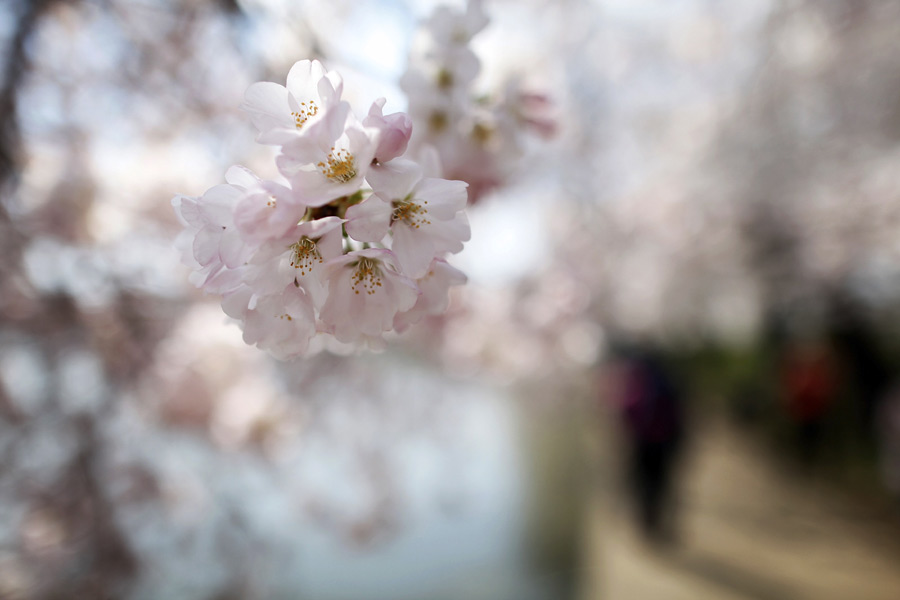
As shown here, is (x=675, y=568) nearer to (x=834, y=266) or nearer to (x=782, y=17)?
(x=834, y=266)

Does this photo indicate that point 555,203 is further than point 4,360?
Yes

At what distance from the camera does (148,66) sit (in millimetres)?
1063

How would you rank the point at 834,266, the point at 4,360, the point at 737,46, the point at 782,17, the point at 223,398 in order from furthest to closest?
the point at 834,266 → the point at 737,46 → the point at 782,17 → the point at 223,398 → the point at 4,360

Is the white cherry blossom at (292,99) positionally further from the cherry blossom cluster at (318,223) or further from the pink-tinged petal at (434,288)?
the pink-tinged petal at (434,288)

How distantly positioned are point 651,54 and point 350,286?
3.34 metres

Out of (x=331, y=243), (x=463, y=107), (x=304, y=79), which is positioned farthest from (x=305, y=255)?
(x=463, y=107)

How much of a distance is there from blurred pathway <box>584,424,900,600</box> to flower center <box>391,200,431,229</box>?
10.6 ft

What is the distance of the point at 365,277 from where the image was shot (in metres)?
0.38

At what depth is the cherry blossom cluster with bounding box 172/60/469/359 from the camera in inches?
13.3

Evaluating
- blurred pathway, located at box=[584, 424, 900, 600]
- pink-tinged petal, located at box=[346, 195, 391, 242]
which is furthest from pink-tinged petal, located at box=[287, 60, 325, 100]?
blurred pathway, located at box=[584, 424, 900, 600]

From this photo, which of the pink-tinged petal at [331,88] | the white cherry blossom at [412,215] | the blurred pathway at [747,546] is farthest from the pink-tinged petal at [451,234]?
the blurred pathway at [747,546]

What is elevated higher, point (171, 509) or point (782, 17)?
point (782, 17)

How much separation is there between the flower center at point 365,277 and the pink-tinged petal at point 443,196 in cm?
6

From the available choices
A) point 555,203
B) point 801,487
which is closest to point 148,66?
point 555,203
